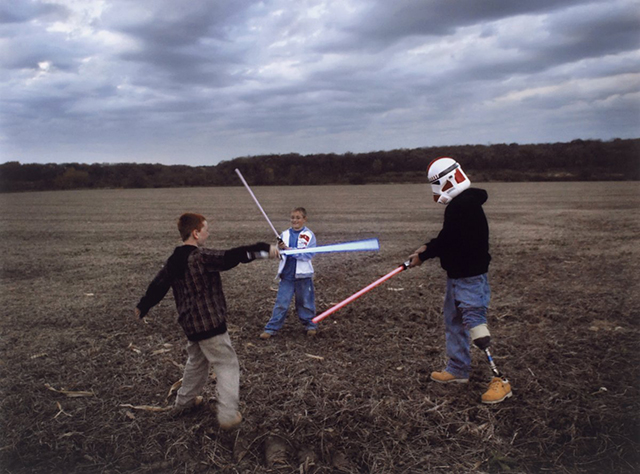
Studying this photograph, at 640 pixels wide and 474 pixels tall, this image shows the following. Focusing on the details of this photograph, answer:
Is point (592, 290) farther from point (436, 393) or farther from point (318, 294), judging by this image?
point (436, 393)

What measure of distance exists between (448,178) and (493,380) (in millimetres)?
1985

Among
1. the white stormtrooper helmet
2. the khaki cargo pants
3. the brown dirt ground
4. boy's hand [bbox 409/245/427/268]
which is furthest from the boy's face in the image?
the khaki cargo pants

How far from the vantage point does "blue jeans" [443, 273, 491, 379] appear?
478 centimetres

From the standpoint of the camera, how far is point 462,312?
489cm

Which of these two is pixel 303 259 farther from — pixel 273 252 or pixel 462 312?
pixel 273 252

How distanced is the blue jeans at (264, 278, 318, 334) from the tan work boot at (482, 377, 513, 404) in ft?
8.69

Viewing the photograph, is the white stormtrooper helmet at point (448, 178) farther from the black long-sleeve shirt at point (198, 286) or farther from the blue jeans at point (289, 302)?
the blue jeans at point (289, 302)

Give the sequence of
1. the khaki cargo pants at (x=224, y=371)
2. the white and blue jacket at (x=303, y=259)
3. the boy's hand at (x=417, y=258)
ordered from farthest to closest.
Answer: the white and blue jacket at (x=303, y=259)
the boy's hand at (x=417, y=258)
the khaki cargo pants at (x=224, y=371)

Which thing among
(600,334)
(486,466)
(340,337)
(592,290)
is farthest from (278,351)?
(592,290)

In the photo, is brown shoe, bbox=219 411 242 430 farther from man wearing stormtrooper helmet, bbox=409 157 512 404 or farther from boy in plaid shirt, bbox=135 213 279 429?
man wearing stormtrooper helmet, bbox=409 157 512 404

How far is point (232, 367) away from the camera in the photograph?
4402 mm

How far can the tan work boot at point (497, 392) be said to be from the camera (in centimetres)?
480

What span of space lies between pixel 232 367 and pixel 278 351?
198 centimetres

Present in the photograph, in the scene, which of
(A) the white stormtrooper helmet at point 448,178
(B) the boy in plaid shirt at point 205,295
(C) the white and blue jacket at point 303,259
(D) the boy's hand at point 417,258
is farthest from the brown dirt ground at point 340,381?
(A) the white stormtrooper helmet at point 448,178
